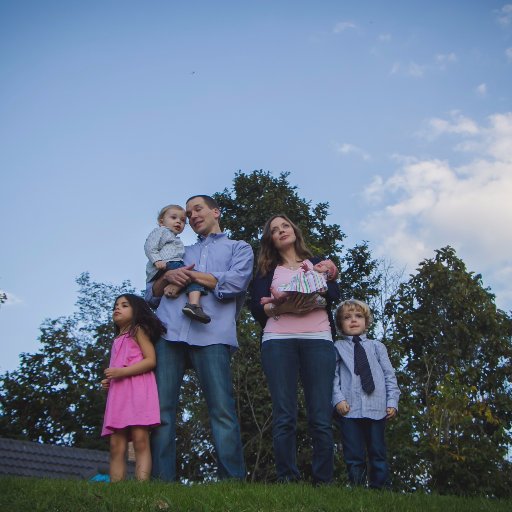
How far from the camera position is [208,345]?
16.6 feet

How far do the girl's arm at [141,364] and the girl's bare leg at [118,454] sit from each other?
1.48 ft

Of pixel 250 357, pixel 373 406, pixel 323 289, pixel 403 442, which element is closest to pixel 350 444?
pixel 373 406

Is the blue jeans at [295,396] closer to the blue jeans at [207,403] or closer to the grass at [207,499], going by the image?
the blue jeans at [207,403]

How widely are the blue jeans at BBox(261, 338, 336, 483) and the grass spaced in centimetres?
56

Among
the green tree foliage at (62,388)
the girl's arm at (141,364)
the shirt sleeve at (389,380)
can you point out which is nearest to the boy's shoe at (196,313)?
the girl's arm at (141,364)

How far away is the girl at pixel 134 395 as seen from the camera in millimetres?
5117

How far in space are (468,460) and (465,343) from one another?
18.7ft

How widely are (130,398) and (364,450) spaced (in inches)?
76.7

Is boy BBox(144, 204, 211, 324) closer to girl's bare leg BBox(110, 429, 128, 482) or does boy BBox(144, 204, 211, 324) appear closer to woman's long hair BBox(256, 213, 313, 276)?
woman's long hair BBox(256, 213, 313, 276)

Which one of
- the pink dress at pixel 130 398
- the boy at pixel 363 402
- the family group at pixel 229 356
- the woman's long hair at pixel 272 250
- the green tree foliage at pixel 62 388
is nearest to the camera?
the family group at pixel 229 356

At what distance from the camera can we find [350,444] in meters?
5.46

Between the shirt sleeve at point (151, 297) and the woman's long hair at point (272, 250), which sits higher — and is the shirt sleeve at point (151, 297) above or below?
below

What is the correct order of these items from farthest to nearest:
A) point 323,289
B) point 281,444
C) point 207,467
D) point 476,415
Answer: point 207,467
point 476,415
point 323,289
point 281,444

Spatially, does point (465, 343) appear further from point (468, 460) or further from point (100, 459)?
point (100, 459)
